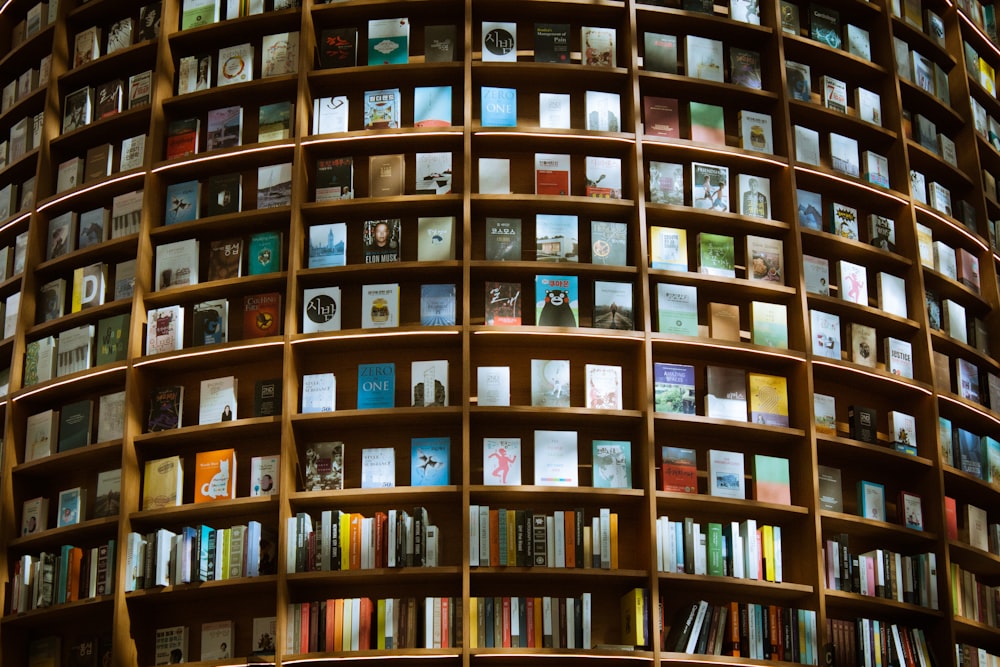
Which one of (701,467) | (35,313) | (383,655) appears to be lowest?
(383,655)

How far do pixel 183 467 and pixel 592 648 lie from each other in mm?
1975

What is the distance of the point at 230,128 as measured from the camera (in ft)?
20.7

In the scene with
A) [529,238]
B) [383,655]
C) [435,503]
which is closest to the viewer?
[383,655]

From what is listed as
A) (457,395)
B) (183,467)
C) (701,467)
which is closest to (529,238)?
(457,395)

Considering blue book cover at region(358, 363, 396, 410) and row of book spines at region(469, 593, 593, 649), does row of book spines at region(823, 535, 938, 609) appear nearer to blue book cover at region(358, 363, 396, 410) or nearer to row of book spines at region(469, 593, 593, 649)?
row of book spines at region(469, 593, 593, 649)

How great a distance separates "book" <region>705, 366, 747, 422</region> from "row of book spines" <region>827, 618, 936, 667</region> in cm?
97

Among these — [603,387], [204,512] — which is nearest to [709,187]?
[603,387]

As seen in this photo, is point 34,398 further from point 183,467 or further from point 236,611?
point 236,611

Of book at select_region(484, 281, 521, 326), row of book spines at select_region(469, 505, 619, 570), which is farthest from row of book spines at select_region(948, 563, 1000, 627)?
book at select_region(484, 281, 521, 326)

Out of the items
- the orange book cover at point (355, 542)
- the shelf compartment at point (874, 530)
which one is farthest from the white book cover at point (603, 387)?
the orange book cover at point (355, 542)

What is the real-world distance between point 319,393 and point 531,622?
52.8 inches

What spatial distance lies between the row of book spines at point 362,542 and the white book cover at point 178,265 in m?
1.33

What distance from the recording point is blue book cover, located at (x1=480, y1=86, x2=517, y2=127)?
6086mm

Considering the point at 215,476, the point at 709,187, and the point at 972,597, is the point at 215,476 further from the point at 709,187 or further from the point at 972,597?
the point at 972,597
